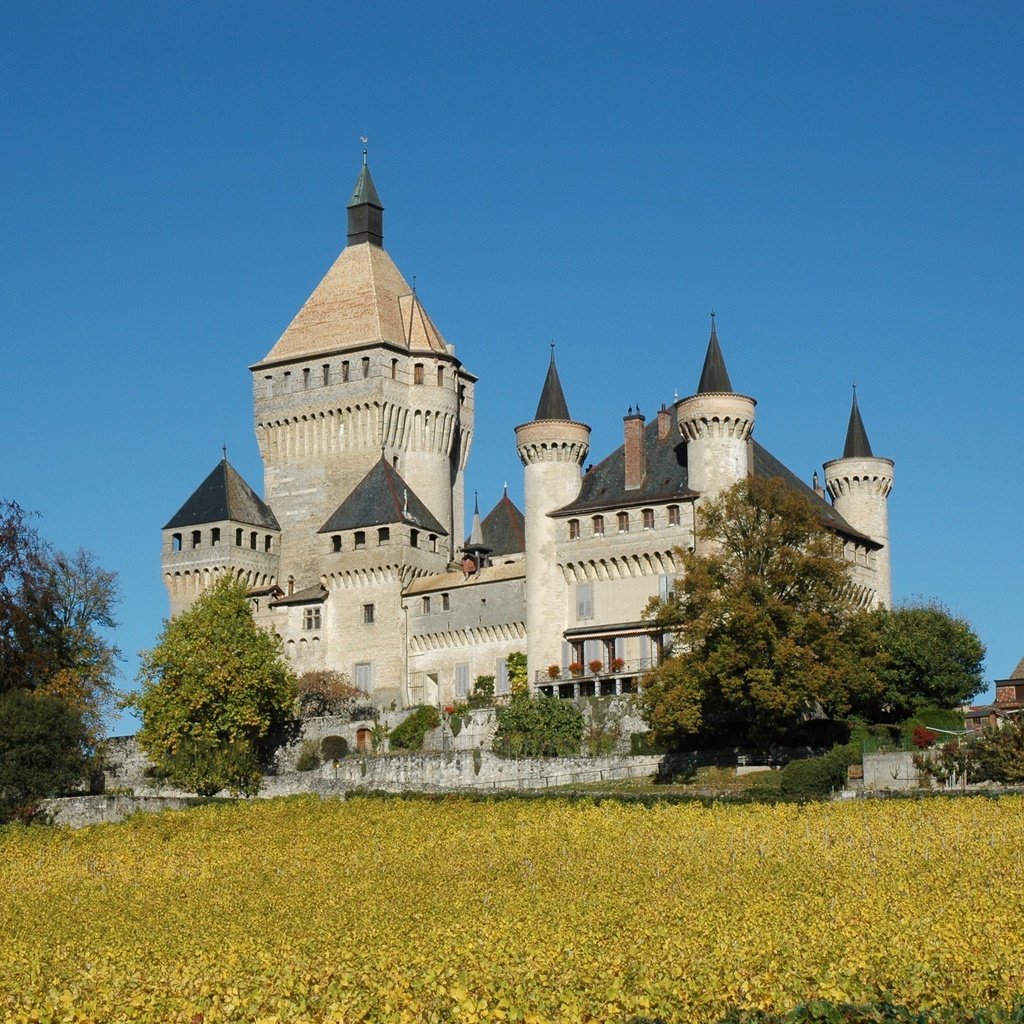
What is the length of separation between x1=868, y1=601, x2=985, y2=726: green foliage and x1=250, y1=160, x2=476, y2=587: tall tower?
22.9 m

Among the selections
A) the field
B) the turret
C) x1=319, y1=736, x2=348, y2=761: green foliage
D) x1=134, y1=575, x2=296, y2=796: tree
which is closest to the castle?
the turret

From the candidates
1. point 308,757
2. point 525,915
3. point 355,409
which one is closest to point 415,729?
point 308,757

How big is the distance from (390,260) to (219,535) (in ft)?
55.0

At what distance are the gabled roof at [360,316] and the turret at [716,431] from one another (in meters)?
19.8

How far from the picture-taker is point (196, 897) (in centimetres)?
3347

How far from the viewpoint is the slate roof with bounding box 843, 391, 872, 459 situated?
234ft

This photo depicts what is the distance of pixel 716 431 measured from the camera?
64.2m

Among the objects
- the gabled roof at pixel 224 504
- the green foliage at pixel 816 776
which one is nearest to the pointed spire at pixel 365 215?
the gabled roof at pixel 224 504

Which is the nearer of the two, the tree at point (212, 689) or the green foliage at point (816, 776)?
the green foliage at point (816, 776)

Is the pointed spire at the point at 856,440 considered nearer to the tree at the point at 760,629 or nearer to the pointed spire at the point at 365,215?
the tree at the point at 760,629

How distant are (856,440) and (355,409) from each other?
21.9 metres

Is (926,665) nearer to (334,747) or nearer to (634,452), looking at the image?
(634,452)

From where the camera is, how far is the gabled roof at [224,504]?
78.9 metres

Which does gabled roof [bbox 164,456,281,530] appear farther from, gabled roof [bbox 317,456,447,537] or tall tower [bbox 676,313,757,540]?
tall tower [bbox 676,313,757,540]
